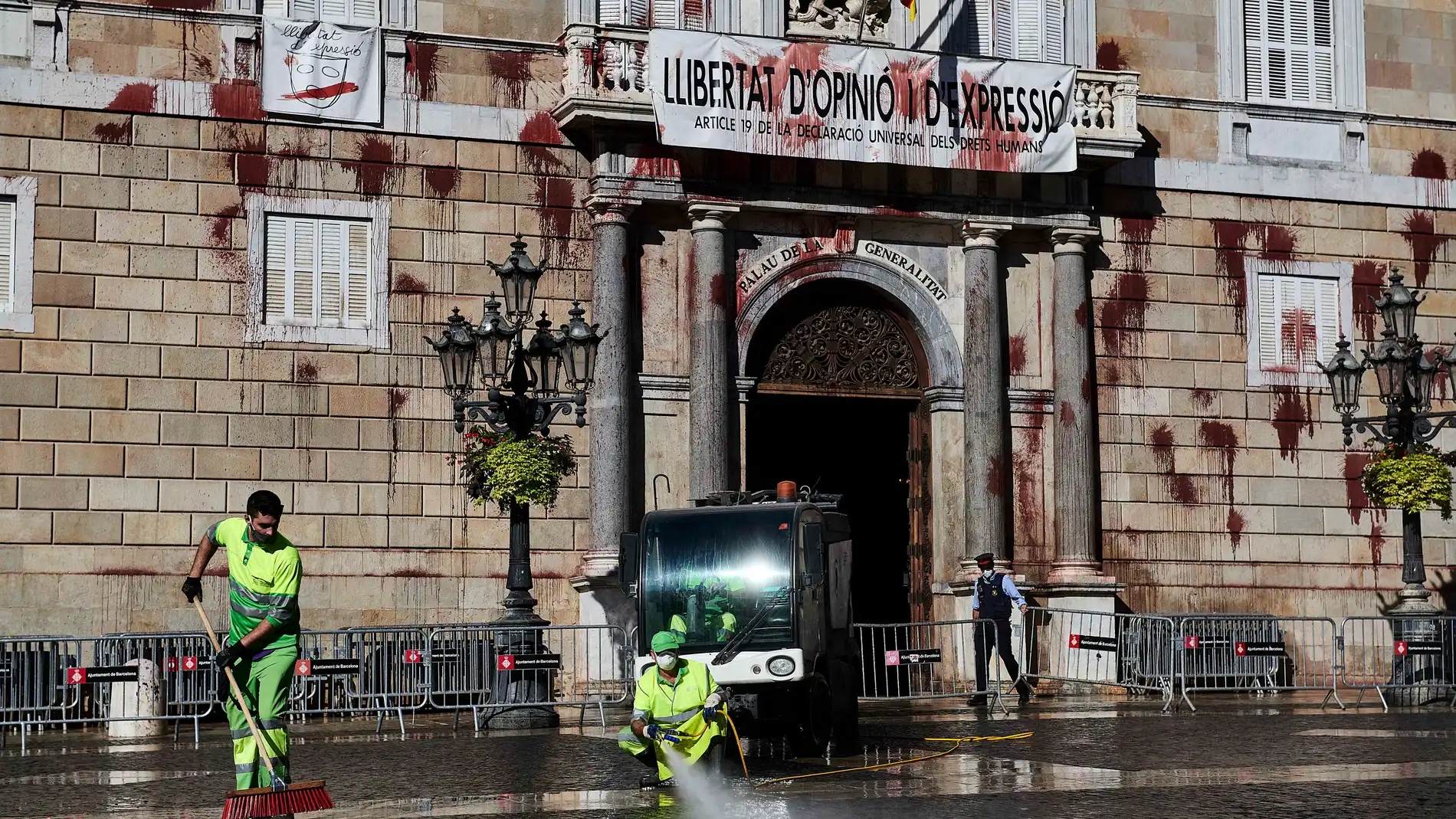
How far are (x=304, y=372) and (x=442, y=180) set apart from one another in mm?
2917

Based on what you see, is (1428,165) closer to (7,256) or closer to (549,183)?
(549,183)

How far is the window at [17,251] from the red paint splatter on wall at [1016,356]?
12.3 metres

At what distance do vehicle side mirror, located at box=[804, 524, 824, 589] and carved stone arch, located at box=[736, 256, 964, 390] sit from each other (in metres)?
9.11

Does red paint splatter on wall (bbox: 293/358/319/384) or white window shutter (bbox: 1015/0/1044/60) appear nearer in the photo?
red paint splatter on wall (bbox: 293/358/319/384)

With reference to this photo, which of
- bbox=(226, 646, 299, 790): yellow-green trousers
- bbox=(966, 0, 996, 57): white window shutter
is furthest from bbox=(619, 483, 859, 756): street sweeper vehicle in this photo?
bbox=(966, 0, 996, 57): white window shutter

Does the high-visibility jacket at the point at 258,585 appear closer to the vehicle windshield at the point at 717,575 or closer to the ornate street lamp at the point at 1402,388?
the vehicle windshield at the point at 717,575

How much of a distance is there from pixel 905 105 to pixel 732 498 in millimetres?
9424

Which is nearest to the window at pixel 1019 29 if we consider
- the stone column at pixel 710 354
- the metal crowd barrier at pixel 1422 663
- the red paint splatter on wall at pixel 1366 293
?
the stone column at pixel 710 354

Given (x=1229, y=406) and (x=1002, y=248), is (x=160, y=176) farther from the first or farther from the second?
(x=1229, y=406)

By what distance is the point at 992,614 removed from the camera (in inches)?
893

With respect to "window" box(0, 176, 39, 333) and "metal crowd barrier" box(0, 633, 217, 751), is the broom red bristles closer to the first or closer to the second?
"metal crowd barrier" box(0, 633, 217, 751)

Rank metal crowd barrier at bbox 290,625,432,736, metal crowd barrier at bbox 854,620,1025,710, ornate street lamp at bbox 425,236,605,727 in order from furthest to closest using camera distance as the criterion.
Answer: metal crowd barrier at bbox 854,620,1025,710, metal crowd barrier at bbox 290,625,432,736, ornate street lamp at bbox 425,236,605,727

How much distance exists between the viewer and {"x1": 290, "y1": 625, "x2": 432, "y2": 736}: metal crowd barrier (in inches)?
805

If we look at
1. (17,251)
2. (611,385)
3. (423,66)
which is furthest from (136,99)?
(611,385)
